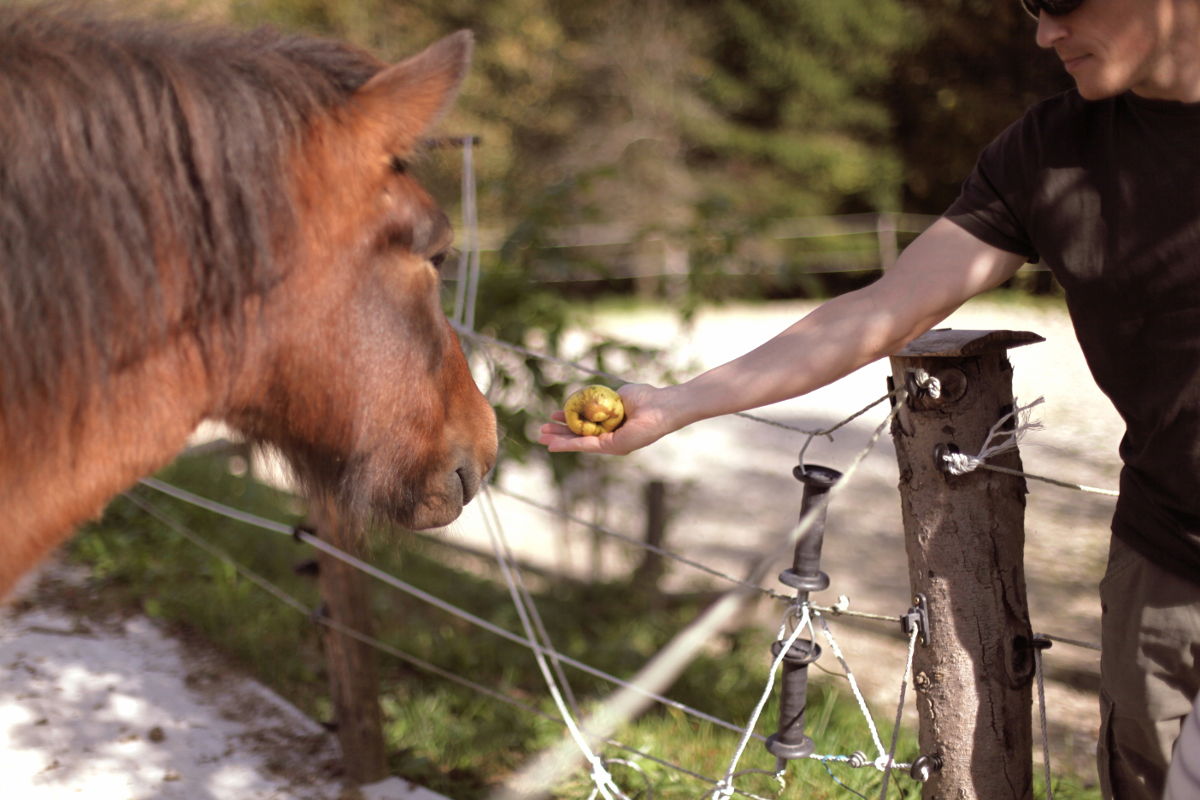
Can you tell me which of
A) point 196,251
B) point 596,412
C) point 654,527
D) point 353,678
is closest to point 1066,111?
point 596,412

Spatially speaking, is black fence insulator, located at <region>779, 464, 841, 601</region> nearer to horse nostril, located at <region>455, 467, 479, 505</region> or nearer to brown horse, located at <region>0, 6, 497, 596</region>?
horse nostril, located at <region>455, 467, 479, 505</region>

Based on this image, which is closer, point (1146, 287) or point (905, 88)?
point (1146, 287)

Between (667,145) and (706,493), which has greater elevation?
(667,145)

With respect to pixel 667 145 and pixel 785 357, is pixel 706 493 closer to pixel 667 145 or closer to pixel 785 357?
pixel 785 357

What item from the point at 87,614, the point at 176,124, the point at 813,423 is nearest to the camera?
the point at 176,124

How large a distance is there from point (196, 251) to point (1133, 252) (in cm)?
149

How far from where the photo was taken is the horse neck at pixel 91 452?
153cm

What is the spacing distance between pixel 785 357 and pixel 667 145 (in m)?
17.3

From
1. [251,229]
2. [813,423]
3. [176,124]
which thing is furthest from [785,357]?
[813,423]

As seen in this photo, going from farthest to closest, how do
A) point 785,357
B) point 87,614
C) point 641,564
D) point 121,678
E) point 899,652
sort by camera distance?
1. point 641,564
2. point 899,652
3. point 87,614
4. point 121,678
5. point 785,357

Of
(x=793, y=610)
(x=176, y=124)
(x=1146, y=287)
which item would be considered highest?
(x=176, y=124)

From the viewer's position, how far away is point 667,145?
60.7 feet

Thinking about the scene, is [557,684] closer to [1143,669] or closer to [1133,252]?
[1143,669]

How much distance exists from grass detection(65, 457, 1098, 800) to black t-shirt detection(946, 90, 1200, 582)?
3.94 feet
